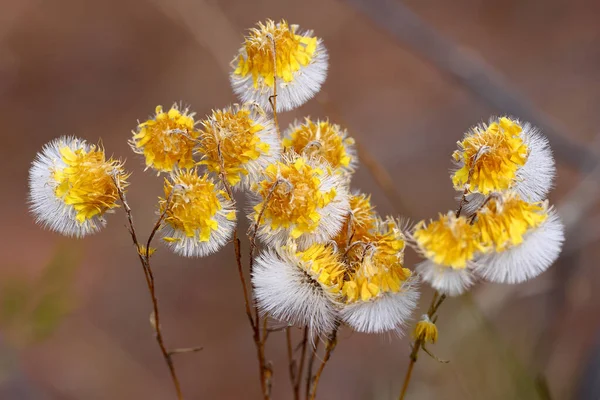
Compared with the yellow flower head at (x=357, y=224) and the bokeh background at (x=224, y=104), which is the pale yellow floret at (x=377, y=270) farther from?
the bokeh background at (x=224, y=104)

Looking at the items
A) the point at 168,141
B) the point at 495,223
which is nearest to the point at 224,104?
the point at 168,141

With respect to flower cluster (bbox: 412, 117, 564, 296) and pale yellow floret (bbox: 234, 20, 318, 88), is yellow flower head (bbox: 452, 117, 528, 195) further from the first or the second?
pale yellow floret (bbox: 234, 20, 318, 88)

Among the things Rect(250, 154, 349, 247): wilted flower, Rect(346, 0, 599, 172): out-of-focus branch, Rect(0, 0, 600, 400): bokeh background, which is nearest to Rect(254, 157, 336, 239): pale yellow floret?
Rect(250, 154, 349, 247): wilted flower

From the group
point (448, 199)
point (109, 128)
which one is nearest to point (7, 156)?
point (109, 128)

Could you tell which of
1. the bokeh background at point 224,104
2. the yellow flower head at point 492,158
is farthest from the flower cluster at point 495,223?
the bokeh background at point 224,104

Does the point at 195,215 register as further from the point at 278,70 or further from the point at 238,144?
the point at 278,70

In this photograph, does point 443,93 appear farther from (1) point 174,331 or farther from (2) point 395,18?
(1) point 174,331
